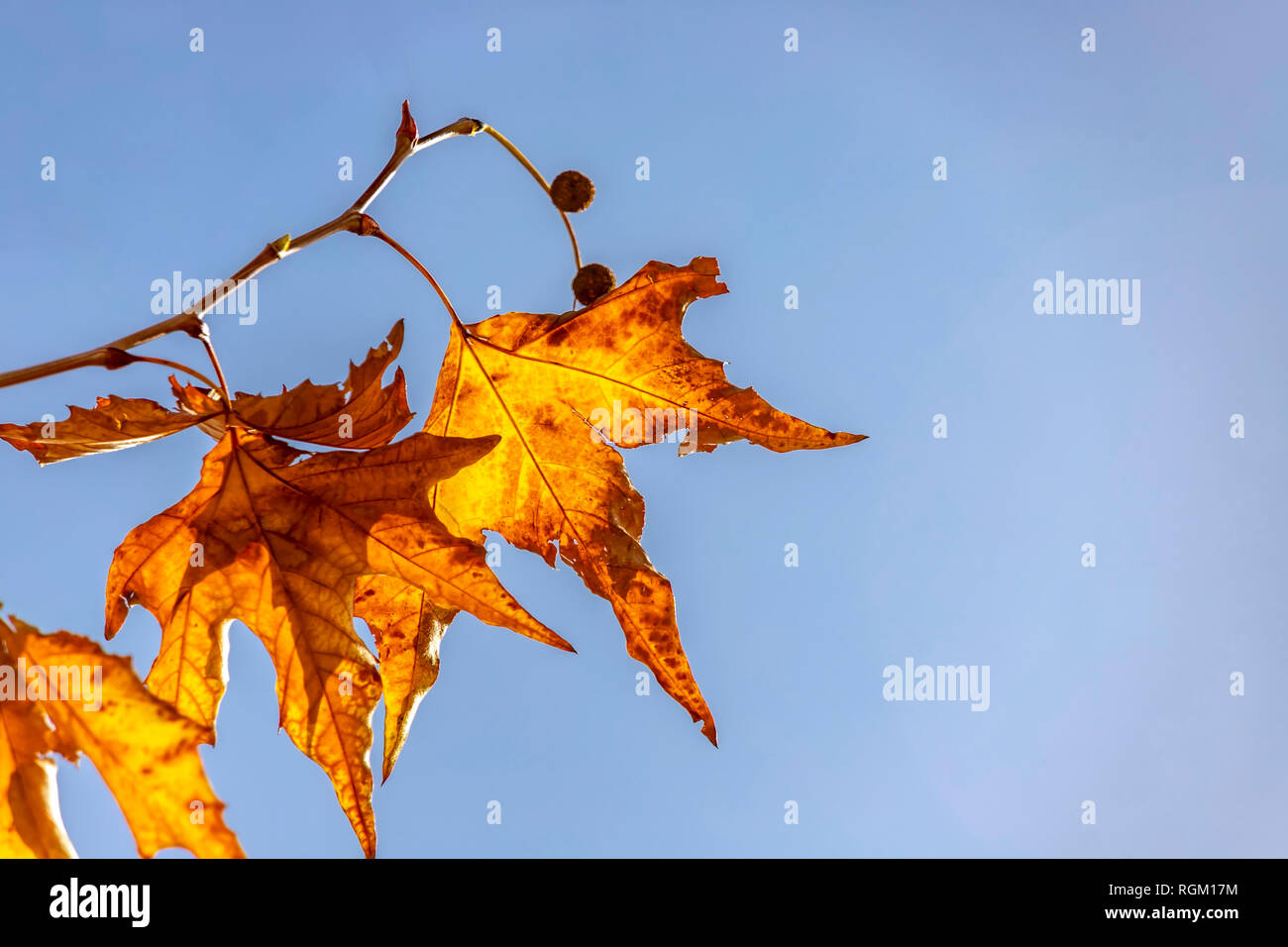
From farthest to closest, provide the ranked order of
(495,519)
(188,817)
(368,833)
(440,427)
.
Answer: (440,427)
(495,519)
(368,833)
(188,817)

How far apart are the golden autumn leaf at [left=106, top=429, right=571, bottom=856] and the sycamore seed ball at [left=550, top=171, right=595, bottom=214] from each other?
1.61 ft

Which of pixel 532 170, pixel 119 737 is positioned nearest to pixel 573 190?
pixel 532 170

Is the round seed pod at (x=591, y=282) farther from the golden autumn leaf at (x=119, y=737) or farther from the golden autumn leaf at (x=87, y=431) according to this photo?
the golden autumn leaf at (x=119, y=737)

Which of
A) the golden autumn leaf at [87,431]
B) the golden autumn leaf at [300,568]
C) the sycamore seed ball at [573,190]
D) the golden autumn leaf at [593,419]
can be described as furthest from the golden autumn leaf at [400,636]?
the sycamore seed ball at [573,190]

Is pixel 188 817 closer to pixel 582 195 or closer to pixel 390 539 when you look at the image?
pixel 390 539

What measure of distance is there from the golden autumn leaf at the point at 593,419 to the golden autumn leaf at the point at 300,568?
265 millimetres

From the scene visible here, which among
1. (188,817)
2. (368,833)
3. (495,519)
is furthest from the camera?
(495,519)

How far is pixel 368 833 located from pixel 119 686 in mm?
393

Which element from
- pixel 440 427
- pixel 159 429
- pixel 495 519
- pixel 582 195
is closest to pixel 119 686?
pixel 159 429

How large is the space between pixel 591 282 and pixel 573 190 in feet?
0.52

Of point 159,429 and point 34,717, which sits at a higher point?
point 159,429

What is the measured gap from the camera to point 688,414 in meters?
1.59

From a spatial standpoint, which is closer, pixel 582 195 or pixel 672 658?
pixel 672 658

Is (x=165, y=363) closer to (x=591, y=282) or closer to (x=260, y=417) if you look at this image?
(x=260, y=417)
